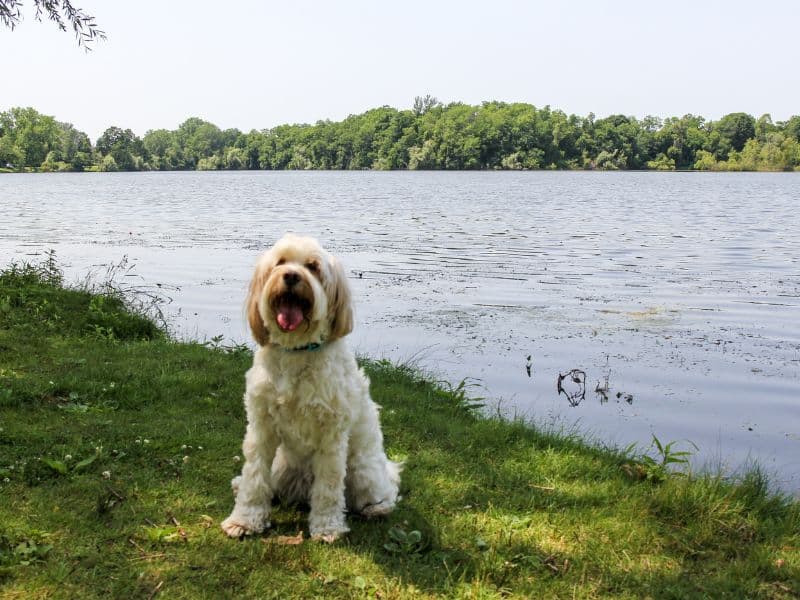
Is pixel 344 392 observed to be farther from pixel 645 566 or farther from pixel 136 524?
pixel 645 566

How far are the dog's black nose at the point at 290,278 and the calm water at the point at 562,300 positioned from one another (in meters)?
4.68

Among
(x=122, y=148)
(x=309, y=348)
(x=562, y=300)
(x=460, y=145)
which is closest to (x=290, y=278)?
(x=309, y=348)

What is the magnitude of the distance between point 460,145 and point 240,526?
119423mm

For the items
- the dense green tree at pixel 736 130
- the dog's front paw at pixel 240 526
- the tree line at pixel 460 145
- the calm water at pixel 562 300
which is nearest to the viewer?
the dog's front paw at pixel 240 526

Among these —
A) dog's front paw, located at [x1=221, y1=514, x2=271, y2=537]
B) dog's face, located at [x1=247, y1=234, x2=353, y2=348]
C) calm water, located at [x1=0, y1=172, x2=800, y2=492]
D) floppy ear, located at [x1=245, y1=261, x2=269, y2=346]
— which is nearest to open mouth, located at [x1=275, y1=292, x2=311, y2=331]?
dog's face, located at [x1=247, y1=234, x2=353, y2=348]

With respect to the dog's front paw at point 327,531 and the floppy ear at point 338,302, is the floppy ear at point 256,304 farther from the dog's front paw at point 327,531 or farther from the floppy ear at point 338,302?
the dog's front paw at point 327,531

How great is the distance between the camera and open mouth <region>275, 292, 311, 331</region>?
166 inches

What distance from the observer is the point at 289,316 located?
4207mm

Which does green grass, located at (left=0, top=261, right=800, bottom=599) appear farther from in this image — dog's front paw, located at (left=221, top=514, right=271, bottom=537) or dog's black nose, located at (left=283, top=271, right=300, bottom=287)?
dog's black nose, located at (left=283, top=271, right=300, bottom=287)

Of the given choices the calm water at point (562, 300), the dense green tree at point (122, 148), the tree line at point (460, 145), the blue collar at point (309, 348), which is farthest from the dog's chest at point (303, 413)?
the dense green tree at point (122, 148)

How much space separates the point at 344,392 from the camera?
450 cm

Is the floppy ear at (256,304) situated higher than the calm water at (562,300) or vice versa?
the floppy ear at (256,304)

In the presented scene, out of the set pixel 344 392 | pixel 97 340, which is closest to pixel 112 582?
pixel 344 392

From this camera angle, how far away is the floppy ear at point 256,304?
4340 mm
